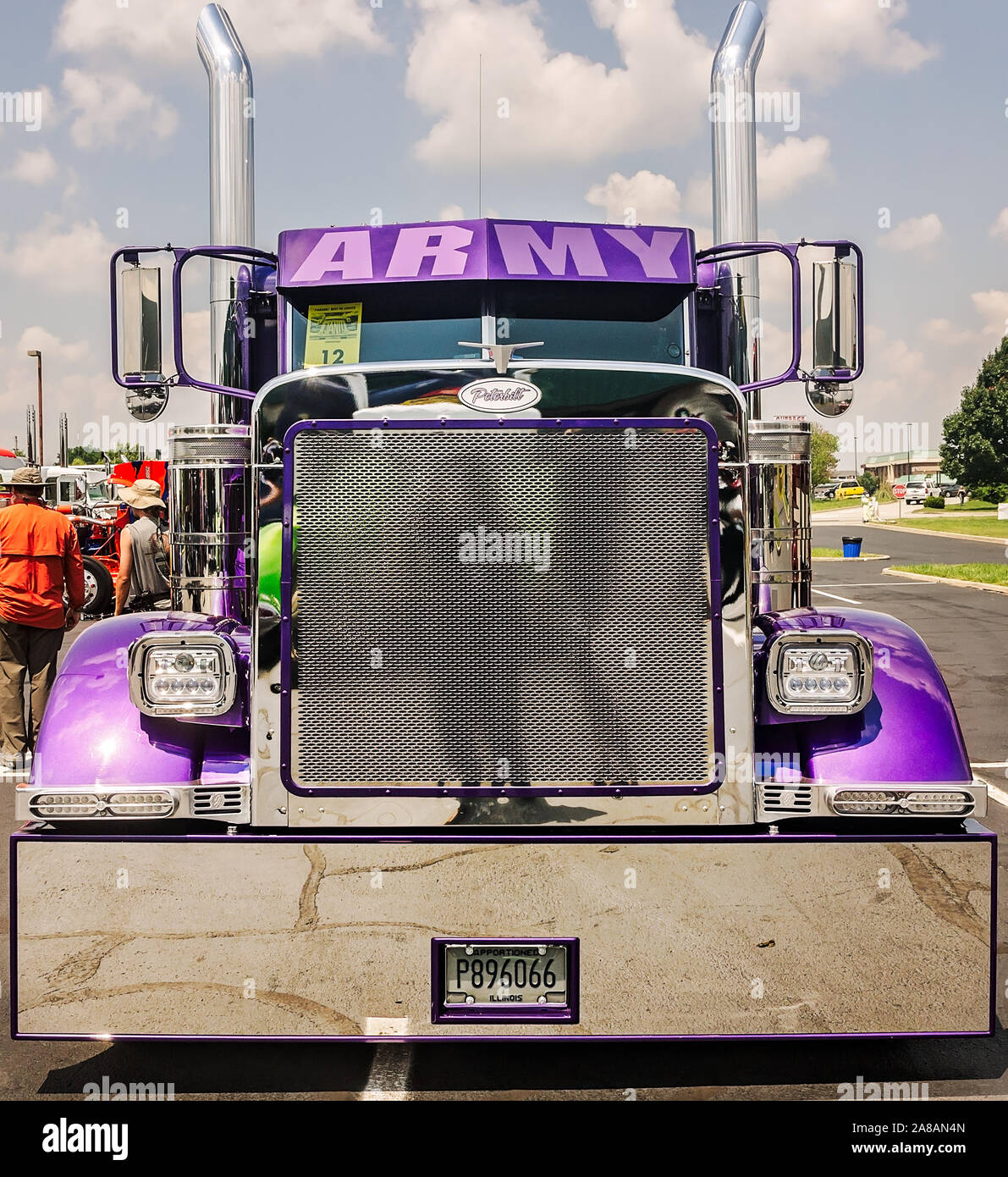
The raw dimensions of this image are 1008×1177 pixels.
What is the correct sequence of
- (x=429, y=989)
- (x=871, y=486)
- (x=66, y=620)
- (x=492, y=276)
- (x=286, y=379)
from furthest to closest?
(x=871, y=486) < (x=66, y=620) < (x=492, y=276) < (x=286, y=379) < (x=429, y=989)

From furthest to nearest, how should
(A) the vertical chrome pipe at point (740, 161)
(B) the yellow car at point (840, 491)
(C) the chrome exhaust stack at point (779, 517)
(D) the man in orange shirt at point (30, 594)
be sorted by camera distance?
(B) the yellow car at point (840, 491) < (D) the man in orange shirt at point (30, 594) < (A) the vertical chrome pipe at point (740, 161) < (C) the chrome exhaust stack at point (779, 517)

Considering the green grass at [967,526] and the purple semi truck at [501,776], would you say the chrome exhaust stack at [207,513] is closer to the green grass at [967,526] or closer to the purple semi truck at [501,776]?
the purple semi truck at [501,776]

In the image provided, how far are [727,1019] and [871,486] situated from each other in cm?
15612

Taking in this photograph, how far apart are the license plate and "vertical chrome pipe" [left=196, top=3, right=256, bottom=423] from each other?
2.94m

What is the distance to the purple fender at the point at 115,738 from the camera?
11.8 feet

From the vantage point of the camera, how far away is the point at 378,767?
3539 millimetres

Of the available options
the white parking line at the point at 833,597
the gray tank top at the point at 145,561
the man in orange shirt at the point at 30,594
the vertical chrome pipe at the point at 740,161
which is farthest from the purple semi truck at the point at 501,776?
the white parking line at the point at 833,597

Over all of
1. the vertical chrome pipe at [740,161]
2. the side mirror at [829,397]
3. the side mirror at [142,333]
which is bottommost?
the side mirror at [829,397]

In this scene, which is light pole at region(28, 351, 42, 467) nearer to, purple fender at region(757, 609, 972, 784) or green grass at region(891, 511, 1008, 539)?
green grass at region(891, 511, 1008, 539)

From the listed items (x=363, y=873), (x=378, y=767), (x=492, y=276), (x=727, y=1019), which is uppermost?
(x=492, y=276)

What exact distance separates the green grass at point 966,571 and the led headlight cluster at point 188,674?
69.6ft

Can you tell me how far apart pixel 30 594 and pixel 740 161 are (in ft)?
17.0

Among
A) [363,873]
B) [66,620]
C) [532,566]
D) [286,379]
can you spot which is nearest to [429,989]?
[363,873]

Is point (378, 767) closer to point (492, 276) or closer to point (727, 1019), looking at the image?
point (727, 1019)
